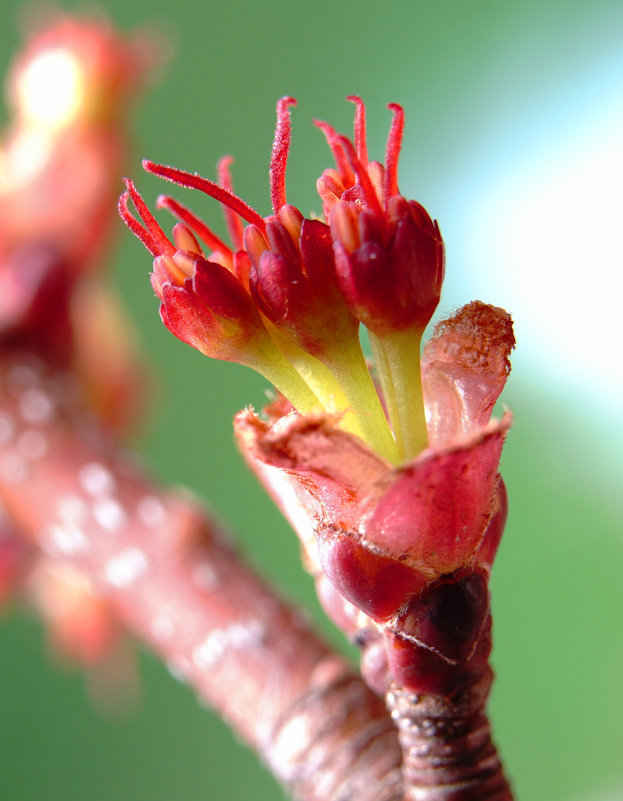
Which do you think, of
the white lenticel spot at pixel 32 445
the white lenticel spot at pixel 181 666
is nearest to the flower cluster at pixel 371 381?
the white lenticel spot at pixel 181 666

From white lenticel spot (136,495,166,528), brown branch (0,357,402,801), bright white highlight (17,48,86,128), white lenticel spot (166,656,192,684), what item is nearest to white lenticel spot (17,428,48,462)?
brown branch (0,357,402,801)

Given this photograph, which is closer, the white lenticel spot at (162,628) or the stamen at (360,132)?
the stamen at (360,132)

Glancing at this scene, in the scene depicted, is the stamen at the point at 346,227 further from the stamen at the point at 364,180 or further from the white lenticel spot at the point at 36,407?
the white lenticel spot at the point at 36,407

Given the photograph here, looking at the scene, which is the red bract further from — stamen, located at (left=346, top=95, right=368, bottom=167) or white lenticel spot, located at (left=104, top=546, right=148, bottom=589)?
white lenticel spot, located at (left=104, top=546, right=148, bottom=589)

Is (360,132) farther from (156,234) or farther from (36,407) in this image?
(36,407)

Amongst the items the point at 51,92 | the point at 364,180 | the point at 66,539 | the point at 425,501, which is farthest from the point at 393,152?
the point at 51,92

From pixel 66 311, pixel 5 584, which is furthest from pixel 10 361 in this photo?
pixel 5 584

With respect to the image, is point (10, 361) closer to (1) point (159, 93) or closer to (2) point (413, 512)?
(2) point (413, 512)
